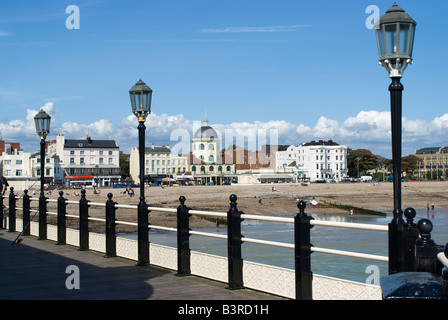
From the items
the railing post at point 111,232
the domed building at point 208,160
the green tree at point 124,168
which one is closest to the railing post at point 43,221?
the railing post at point 111,232

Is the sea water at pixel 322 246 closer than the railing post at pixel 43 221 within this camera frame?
No

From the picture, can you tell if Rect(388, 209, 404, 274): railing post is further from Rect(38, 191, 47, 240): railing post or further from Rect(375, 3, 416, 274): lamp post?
Rect(38, 191, 47, 240): railing post

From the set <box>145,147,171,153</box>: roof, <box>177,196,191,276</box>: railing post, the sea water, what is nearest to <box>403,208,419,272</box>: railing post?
<box>177,196,191,276</box>: railing post

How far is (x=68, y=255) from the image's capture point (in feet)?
42.1

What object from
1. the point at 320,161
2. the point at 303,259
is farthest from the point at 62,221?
the point at 320,161

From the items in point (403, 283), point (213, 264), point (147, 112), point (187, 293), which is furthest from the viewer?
point (147, 112)

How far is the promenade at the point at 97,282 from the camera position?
794 centimetres

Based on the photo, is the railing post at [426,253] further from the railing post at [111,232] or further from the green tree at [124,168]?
the green tree at [124,168]

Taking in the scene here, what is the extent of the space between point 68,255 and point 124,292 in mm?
5035

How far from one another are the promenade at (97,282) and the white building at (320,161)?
153 metres
